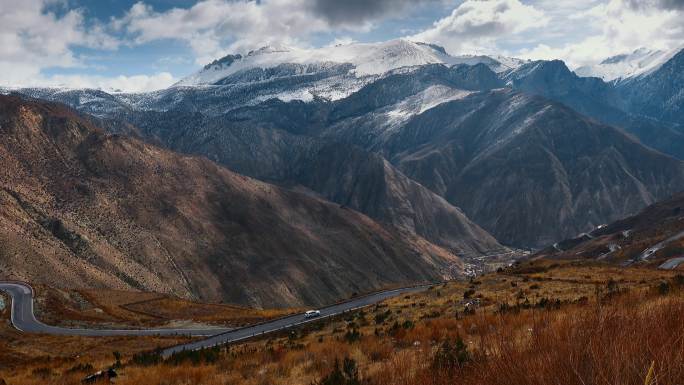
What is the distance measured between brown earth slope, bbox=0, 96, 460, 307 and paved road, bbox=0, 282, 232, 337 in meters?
25.6

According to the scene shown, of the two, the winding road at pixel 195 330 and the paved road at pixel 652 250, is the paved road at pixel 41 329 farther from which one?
the paved road at pixel 652 250

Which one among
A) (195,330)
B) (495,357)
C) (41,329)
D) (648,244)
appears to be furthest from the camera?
(648,244)

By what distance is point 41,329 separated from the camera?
5159 centimetres

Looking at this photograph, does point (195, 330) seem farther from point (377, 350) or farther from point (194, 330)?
point (377, 350)

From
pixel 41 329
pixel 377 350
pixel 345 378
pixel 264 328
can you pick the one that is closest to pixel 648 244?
pixel 264 328

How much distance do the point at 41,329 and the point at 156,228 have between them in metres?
85.7

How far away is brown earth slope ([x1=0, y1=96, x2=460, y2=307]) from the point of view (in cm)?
10850

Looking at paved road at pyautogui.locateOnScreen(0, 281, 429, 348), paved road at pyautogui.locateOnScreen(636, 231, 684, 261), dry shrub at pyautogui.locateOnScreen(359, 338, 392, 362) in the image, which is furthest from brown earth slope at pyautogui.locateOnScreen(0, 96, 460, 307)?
dry shrub at pyautogui.locateOnScreen(359, 338, 392, 362)

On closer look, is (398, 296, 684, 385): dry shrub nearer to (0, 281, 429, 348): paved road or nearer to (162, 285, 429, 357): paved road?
(162, 285, 429, 357): paved road

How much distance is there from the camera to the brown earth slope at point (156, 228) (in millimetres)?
108500

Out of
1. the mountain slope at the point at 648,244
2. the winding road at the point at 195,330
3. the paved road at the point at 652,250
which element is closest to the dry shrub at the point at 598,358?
the winding road at the point at 195,330

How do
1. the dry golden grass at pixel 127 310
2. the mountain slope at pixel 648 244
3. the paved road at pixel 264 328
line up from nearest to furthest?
the paved road at pixel 264 328, the dry golden grass at pixel 127 310, the mountain slope at pixel 648 244

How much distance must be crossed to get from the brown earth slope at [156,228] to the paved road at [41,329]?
83.8 ft

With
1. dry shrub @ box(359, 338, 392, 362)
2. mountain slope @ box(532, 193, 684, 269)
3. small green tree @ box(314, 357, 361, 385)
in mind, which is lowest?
mountain slope @ box(532, 193, 684, 269)
